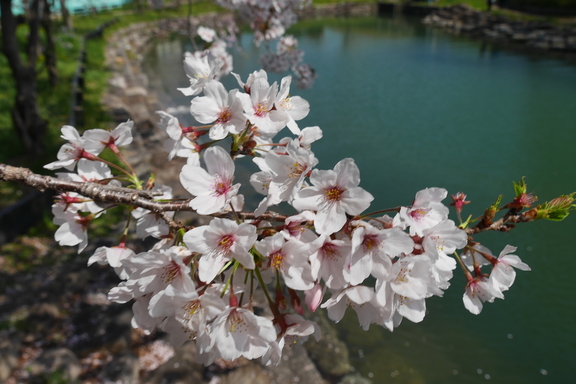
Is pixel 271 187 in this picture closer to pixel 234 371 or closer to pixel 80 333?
pixel 234 371

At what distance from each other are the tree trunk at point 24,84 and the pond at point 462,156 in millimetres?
2846

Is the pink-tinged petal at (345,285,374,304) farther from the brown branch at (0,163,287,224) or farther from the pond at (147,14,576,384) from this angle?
the pond at (147,14,576,384)

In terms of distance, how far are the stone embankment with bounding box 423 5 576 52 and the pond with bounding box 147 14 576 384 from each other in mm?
2018

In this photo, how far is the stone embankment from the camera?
15.9 meters

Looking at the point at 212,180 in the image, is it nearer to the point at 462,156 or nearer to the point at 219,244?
the point at 219,244

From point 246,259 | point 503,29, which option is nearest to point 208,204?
point 246,259

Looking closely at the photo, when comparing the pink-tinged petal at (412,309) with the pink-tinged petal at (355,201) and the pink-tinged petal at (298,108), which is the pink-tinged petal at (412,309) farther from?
the pink-tinged petal at (298,108)

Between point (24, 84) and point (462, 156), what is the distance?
672 cm

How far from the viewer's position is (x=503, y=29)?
1948 centimetres

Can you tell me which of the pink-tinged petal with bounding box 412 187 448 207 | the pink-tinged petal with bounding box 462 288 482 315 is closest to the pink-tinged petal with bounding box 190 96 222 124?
the pink-tinged petal with bounding box 412 187 448 207

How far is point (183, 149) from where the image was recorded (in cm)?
124

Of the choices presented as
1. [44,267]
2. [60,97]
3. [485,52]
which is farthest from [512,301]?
[485,52]

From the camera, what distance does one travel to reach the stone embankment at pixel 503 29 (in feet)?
52.2

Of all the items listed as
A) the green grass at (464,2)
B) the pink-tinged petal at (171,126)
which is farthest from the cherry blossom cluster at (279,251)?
the green grass at (464,2)
